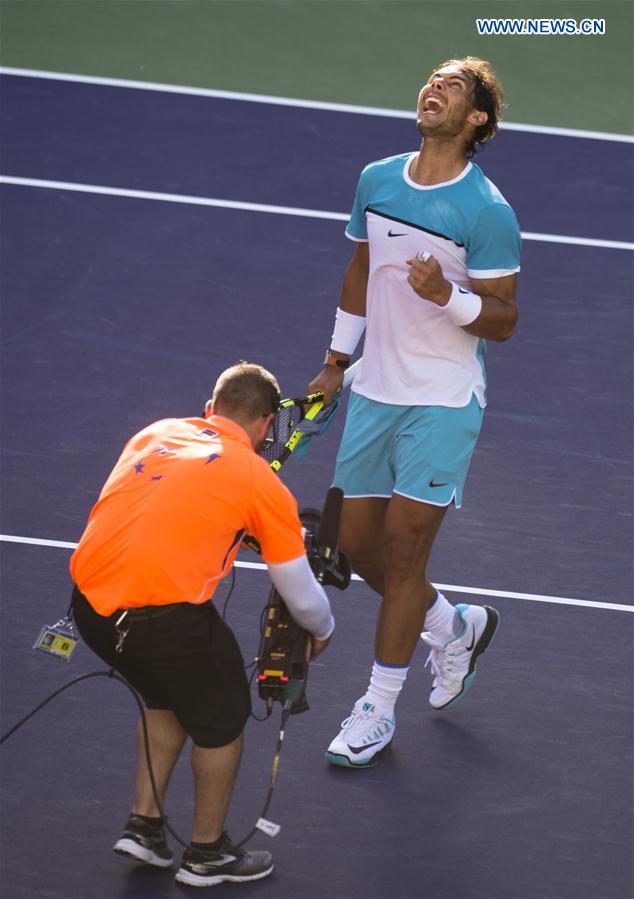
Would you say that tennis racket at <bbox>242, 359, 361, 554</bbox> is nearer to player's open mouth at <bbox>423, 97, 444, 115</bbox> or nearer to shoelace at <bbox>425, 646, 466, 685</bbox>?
shoelace at <bbox>425, 646, 466, 685</bbox>

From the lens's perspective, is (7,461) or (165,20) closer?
(7,461)

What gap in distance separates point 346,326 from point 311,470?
5.21 ft

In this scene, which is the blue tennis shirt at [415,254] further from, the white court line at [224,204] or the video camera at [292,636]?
the white court line at [224,204]

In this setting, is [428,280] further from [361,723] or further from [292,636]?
[361,723]

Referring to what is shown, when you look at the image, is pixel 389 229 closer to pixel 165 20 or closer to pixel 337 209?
pixel 337 209

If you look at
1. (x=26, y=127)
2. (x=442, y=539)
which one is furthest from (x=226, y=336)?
(x=26, y=127)

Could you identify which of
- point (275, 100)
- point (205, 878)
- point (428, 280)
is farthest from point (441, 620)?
point (275, 100)

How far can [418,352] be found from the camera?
5.38m

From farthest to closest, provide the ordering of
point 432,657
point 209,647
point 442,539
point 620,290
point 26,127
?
point 26,127 → point 620,290 → point 442,539 → point 432,657 → point 209,647

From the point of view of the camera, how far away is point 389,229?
5324mm

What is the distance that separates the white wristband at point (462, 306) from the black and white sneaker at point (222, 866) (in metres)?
1.83

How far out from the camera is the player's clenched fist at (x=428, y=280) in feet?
16.5

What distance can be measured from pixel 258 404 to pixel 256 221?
507 cm
